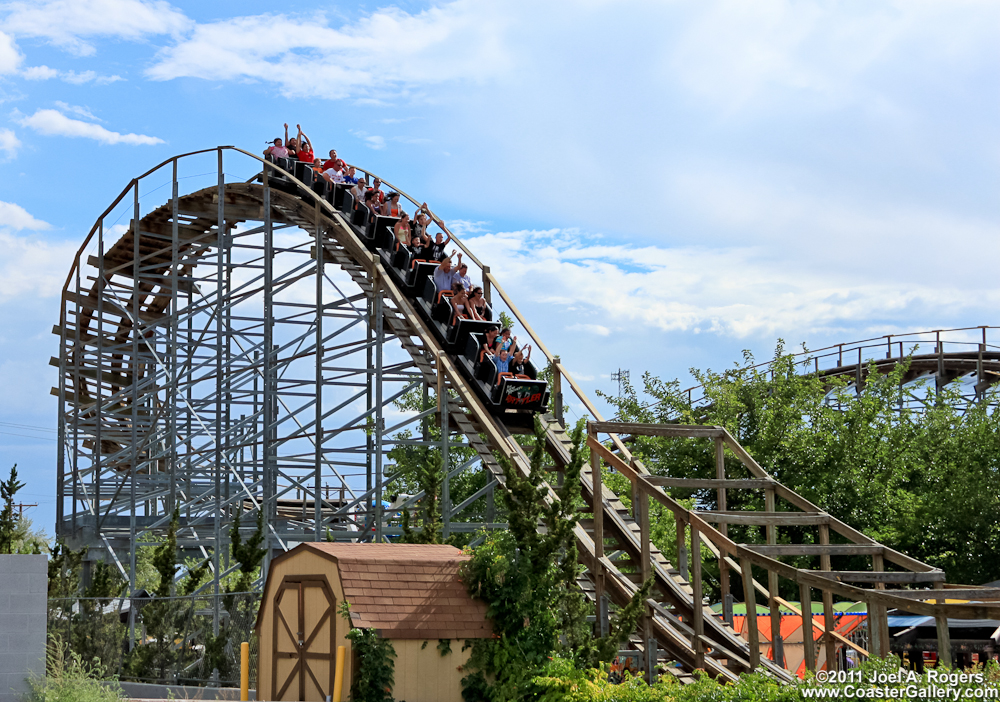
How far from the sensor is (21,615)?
39.4 ft

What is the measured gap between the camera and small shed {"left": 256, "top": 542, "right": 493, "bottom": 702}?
38.5 feet

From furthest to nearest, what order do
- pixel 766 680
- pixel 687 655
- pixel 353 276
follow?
1. pixel 353 276
2. pixel 687 655
3. pixel 766 680

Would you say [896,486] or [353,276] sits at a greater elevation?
[353,276]

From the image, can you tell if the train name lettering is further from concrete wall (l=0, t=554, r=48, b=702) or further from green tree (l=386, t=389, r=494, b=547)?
concrete wall (l=0, t=554, r=48, b=702)

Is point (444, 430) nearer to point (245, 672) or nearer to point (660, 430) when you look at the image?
point (660, 430)

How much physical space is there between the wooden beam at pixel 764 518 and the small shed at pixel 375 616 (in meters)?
2.90

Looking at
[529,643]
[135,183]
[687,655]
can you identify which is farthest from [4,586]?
[135,183]

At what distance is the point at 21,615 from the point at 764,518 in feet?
27.0

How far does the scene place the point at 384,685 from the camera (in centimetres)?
1146

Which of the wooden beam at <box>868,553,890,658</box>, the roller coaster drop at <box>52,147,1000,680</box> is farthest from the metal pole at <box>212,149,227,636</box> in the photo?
the wooden beam at <box>868,553,890,658</box>

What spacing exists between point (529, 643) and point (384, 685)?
157 cm

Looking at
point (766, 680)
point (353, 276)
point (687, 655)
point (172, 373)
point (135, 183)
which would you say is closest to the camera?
point (766, 680)

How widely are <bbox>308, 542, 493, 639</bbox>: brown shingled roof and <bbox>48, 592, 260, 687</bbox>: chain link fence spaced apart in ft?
14.3

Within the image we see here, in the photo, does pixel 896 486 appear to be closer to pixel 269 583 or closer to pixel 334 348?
pixel 334 348
